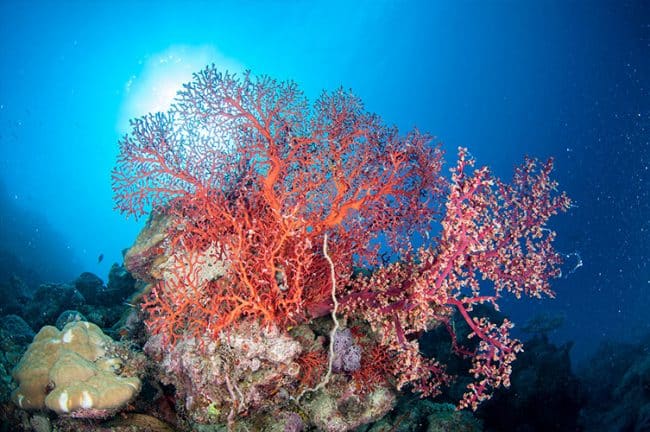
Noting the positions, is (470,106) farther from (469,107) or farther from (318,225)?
(318,225)

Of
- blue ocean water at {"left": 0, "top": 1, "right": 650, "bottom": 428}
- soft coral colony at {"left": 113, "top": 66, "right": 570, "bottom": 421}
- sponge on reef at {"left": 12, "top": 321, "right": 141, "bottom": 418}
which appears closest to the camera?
soft coral colony at {"left": 113, "top": 66, "right": 570, "bottom": 421}

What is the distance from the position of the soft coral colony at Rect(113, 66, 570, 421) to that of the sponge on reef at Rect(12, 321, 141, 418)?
0.83 m

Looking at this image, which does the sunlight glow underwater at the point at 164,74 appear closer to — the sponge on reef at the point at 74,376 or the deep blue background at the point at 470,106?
the deep blue background at the point at 470,106

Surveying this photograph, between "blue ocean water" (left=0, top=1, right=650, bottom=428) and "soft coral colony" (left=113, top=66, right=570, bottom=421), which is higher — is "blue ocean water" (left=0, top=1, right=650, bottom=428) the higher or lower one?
the higher one

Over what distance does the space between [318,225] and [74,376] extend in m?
3.99

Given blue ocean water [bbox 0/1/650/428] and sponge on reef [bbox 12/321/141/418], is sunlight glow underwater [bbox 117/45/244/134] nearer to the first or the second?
blue ocean water [bbox 0/1/650/428]

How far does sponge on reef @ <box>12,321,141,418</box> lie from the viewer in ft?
14.8

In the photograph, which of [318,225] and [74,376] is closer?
[74,376]

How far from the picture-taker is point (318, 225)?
482 centimetres

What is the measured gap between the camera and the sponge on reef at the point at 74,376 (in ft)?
14.8

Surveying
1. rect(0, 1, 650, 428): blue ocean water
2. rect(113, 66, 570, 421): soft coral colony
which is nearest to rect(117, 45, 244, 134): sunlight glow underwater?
rect(0, 1, 650, 428): blue ocean water

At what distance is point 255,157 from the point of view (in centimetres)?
519

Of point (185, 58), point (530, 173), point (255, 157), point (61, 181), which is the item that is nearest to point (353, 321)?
point (255, 157)

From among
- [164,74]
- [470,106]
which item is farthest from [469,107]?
[164,74]
